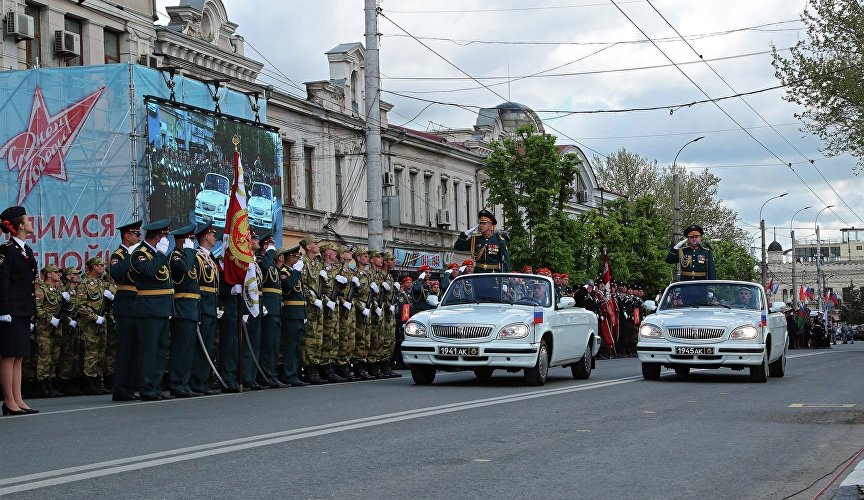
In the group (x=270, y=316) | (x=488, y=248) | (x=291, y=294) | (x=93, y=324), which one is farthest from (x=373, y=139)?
(x=93, y=324)

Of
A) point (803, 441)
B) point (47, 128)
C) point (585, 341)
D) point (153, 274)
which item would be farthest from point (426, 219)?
point (803, 441)

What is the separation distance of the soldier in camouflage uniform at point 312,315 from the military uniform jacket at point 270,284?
28.7 inches

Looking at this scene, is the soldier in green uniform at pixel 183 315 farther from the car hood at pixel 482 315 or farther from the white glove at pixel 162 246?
the car hood at pixel 482 315

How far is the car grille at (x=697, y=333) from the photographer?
56.7ft

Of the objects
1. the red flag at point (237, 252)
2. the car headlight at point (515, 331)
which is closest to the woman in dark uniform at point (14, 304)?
the red flag at point (237, 252)

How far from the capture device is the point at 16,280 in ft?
41.2

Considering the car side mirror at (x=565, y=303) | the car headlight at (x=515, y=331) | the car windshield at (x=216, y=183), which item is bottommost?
the car headlight at (x=515, y=331)

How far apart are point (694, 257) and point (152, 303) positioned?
10.7 m

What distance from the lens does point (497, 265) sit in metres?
19.7

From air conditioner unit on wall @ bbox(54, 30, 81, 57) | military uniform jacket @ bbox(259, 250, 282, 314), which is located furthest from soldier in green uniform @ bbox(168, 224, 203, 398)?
air conditioner unit on wall @ bbox(54, 30, 81, 57)

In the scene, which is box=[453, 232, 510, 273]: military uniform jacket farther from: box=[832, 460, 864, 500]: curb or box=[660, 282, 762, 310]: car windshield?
box=[832, 460, 864, 500]: curb

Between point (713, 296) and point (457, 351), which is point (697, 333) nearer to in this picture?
point (713, 296)

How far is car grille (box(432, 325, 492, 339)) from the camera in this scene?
1595 centimetres

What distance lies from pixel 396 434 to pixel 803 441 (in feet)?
10.5
